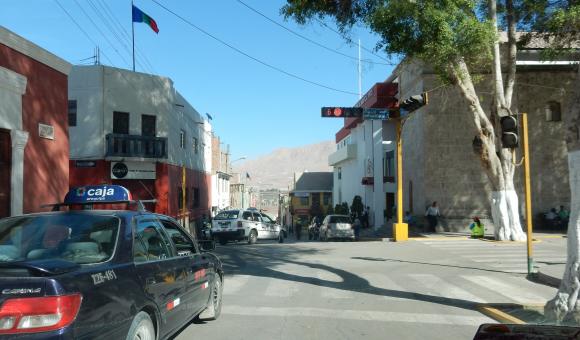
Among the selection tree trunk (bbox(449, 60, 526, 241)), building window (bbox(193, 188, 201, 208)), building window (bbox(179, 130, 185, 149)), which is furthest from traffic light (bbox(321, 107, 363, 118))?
building window (bbox(193, 188, 201, 208))

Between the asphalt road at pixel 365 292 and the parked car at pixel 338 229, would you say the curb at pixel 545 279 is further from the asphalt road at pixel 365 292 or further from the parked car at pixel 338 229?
the parked car at pixel 338 229

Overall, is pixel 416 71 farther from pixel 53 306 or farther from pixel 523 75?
pixel 53 306

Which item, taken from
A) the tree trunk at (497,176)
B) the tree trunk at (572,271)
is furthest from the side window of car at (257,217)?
the tree trunk at (572,271)

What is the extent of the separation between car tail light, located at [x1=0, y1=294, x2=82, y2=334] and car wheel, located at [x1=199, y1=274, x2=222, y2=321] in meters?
3.61

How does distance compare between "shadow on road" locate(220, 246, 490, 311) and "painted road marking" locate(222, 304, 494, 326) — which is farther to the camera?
"shadow on road" locate(220, 246, 490, 311)

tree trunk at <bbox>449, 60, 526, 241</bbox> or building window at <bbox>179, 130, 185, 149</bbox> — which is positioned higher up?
building window at <bbox>179, 130, 185, 149</bbox>

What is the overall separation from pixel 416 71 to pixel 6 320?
26971 millimetres

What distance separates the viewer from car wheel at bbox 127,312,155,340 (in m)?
4.29

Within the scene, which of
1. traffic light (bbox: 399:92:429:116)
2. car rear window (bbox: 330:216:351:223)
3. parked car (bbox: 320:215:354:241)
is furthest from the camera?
car rear window (bbox: 330:216:351:223)

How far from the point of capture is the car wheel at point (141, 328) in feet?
14.1

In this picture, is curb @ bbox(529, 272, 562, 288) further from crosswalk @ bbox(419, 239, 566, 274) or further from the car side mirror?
the car side mirror

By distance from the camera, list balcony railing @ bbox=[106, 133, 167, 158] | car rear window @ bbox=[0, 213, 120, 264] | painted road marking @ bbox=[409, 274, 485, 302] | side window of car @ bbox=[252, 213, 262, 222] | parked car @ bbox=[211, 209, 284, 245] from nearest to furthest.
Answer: car rear window @ bbox=[0, 213, 120, 264], painted road marking @ bbox=[409, 274, 485, 302], parked car @ bbox=[211, 209, 284, 245], balcony railing @ bbox=[106, 133, 167, 158], side window of car @ bbox=[252, 213, 262, 222]

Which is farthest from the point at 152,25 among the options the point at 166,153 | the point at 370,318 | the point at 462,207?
the point at 370,318

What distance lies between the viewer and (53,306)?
3475mm
